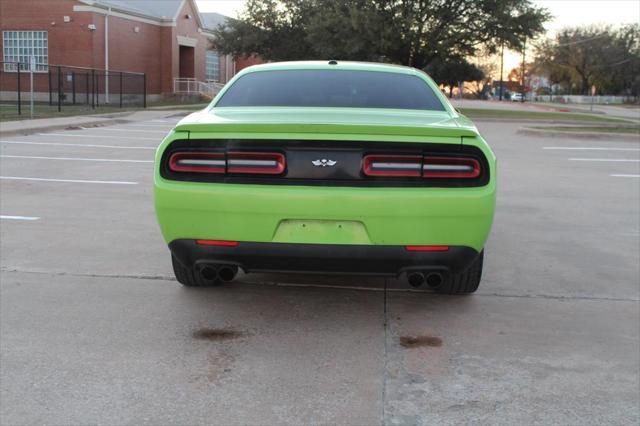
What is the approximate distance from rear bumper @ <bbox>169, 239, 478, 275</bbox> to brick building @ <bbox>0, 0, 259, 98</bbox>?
31.3m

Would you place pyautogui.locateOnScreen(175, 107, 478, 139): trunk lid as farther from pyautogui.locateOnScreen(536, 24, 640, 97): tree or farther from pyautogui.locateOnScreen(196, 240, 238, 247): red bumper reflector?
pyautogui.locateOnScreen(536, 24, 640, 97): tree

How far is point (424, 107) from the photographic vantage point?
509cm

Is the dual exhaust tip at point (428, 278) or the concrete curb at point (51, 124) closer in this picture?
the dual exhaust tip at point (428, 278)

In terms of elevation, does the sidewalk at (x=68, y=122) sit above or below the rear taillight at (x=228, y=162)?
above

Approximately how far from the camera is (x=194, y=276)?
4.96 metres

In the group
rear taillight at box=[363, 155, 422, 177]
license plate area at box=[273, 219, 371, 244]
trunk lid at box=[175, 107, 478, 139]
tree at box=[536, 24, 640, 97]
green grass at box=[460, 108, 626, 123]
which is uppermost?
tree at box=[536, 24, 640, 97]

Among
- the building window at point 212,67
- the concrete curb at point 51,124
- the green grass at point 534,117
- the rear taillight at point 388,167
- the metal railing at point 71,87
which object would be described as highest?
the building window at point 212,67

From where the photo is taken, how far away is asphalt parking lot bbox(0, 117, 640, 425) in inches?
130

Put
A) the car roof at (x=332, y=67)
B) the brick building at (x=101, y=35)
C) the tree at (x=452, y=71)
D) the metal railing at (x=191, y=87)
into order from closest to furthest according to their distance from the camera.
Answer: the car roof at (x=332, y=67) → the brick building at (x=101, y=35) → the tree at (x=452, y=71) → the metal railing at (x=191, y=87)

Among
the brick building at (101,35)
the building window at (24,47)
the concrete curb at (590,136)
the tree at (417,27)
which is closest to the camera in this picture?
the concrete curb at (590,136)

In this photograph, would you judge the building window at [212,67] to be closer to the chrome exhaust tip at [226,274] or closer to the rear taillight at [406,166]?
the chrome exhaust tip at [226,274]

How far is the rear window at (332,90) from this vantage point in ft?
16.8

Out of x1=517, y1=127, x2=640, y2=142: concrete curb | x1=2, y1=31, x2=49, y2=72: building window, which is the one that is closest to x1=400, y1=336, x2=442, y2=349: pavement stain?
x1=517, y1=127, x2=640, y2=142: concrete curb

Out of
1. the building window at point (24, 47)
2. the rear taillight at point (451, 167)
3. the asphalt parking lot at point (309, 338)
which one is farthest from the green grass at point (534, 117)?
the rear taillight at point (451, 167)
